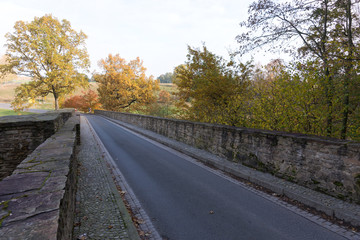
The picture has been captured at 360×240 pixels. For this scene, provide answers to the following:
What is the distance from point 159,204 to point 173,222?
824mm

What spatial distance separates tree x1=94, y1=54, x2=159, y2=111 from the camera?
38.6 meters

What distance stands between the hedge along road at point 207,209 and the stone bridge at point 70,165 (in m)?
0.91

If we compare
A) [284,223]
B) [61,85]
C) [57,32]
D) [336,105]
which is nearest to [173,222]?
[284,223]

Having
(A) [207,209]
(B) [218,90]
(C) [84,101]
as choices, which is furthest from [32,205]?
(C) [84,101]

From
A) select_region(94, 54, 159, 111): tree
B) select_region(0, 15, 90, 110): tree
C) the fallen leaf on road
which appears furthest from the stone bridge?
select_region(94, 54, 159, 111): tree

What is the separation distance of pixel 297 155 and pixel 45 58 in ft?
93.3

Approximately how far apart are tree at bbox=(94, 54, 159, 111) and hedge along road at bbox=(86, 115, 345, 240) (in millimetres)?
32831

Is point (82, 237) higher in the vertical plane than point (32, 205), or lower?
lower

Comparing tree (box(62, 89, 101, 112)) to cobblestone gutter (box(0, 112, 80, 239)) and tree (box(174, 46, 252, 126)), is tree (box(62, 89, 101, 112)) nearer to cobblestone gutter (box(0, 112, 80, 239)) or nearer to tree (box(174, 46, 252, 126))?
tree (box(174, 46, 252, 126))

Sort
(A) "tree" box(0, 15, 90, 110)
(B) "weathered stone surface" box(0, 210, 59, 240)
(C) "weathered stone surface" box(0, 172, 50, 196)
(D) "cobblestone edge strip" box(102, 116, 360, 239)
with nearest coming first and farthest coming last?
(B) "weathered stone surface" box(0, 210, 59, 240)
(C) "weathered stone surface" box(0, 172, 50, 196)
(D) "cobblestone edge strip" box(102, 116, 360, 239)
(A) "tree" box(0, 15, 90, 110)

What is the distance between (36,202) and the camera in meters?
2.27

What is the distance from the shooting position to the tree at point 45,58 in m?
22.9

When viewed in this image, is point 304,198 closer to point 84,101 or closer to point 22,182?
point 22,182

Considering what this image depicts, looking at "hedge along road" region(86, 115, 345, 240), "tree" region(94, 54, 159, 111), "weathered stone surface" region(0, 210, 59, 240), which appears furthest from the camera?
"tree" region(94, 54, 159, 111)
